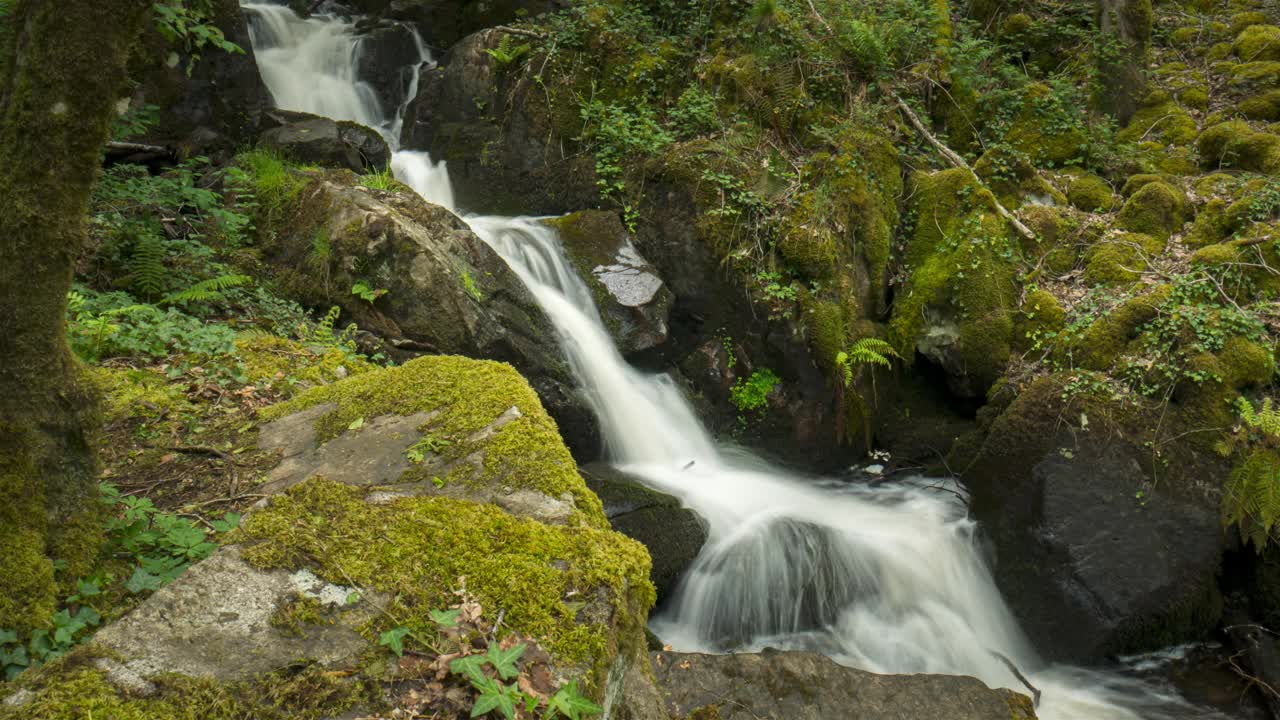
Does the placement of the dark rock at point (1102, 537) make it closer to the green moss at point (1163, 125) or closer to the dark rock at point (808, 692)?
the dark rock at point (808, 692)

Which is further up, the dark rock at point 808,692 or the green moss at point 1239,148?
the green moss at point 1239,148

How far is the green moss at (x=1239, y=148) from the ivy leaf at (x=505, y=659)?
397 inches

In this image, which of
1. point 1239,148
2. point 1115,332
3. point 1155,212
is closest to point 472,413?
point 1115,332

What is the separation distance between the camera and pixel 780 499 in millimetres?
6902

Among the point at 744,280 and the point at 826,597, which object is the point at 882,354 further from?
the point at 826,597

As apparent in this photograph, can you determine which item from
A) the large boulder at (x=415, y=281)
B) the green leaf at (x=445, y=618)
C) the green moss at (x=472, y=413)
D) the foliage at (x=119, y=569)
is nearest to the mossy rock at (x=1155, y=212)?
the large boulder at (x=415, y=281)

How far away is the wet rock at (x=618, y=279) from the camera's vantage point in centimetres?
777

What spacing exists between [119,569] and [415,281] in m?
4.01

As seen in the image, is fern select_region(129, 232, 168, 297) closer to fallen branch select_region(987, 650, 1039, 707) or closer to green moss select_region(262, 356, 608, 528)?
green moss select_region(262, 356, 608, 528)

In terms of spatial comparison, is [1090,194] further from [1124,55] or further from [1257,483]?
[1257,483]

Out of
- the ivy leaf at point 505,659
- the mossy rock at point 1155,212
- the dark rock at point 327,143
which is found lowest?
the ivy leaf at point 505,659

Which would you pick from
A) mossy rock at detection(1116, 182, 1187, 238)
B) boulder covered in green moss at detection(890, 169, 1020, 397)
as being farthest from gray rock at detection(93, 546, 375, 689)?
mossy rock at detection(1116, 182, 1187, 238)

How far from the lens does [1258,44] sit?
10.0 metres

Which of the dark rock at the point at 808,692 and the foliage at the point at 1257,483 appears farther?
the foliage at the point at 1257,483
